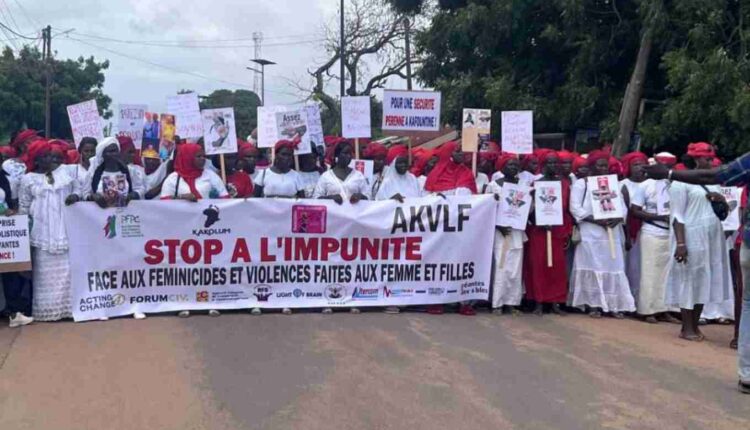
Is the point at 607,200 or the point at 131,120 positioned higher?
the point at 131,120

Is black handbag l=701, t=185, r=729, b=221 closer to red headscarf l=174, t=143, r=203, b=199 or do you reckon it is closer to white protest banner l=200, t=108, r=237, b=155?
white protest banner l=200, t=108, r=237, b=155

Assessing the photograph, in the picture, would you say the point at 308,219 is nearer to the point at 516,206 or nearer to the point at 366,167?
the point at 366,167

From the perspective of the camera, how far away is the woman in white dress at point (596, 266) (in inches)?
338

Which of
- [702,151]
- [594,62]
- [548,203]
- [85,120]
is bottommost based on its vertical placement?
[548,203]

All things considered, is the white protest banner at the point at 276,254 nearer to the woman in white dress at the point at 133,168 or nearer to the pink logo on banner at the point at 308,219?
the pink logo on banner at the point at 308,219

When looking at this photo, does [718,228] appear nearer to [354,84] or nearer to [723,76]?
[723,76]

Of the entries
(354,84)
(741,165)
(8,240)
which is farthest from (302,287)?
(354,84)

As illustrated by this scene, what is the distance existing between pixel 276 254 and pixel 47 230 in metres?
2.21

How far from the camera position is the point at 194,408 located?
518 cm

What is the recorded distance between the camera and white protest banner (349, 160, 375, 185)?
904cm

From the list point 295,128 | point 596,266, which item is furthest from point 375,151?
point 596,266

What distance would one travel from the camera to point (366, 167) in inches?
360

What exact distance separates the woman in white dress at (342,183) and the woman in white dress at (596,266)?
2323mm

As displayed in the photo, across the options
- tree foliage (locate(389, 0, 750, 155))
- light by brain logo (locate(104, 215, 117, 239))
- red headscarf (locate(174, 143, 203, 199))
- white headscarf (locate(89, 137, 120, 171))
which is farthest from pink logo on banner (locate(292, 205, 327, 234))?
tree foliage (locate(389, 0, 750, 155))
